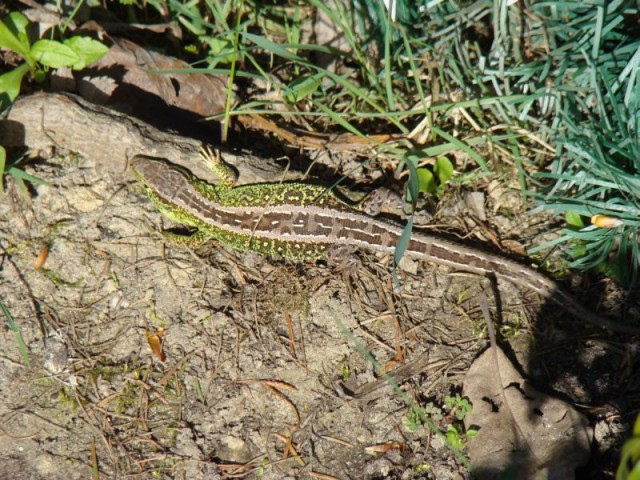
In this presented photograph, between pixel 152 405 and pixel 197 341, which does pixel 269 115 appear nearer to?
pixel 197 341

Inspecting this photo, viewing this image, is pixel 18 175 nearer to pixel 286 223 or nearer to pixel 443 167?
pixel 286 223

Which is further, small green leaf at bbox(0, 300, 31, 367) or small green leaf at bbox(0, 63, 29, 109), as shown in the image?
small green leaf at bbox(0, 63, 29, 109)

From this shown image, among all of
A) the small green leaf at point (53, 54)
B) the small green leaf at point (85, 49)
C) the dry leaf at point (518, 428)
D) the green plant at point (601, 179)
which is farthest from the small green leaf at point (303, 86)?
the dry leaf at point (518, 428)

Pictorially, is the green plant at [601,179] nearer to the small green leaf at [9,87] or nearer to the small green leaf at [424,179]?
the small green leaf at [424,179]

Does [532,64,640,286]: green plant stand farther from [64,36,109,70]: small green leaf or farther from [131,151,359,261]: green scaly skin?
[64,36,109,70]: small green leaf

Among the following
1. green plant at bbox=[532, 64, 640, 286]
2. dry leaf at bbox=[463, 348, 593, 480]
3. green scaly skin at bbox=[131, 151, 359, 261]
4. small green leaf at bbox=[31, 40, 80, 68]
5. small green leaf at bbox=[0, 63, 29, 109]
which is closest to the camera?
dry leaf at bbox=[463, 348, 593, 480]

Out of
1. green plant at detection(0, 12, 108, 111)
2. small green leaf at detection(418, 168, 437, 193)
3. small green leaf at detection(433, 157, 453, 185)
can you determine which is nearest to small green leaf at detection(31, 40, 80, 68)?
green plant at detection(0, 12, 108, 111)

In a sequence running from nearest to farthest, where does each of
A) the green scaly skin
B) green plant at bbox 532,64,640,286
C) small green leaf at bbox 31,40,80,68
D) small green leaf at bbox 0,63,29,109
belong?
green plant at bbox 532,64,640,286, small green leaf at bbox 0,63,29,109, small green leaf at bbox 31,40,80,68, the green scaly skin
